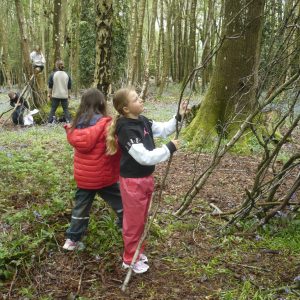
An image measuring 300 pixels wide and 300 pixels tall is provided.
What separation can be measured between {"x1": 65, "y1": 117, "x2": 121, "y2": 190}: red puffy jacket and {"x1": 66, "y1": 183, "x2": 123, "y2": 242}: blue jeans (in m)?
0.10

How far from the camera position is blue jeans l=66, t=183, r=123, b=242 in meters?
3.66

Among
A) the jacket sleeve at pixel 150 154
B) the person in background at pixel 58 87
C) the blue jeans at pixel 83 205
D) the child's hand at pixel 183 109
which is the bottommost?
the person in background at pixel 58 87

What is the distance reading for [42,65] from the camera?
14734mm

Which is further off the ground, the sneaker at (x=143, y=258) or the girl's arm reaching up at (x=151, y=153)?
the girl's arm reaching up at (x=151, y=153)

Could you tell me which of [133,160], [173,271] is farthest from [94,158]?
[173,271]

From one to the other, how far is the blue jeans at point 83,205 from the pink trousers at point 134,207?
376mm

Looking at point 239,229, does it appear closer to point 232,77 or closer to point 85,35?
point 232,77

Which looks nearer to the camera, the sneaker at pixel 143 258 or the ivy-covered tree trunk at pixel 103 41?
the sneaker at pixel 143 258

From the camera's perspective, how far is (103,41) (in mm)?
6582

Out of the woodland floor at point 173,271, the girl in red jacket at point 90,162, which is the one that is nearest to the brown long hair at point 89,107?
the girl in red jacket at point 90,162

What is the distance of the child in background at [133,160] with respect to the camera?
310 centimetres

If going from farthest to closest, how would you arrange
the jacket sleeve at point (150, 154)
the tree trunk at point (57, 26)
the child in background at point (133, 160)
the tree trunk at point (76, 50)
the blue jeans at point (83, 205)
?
the tree trunk at point (76, 50), the tree trunk at point (57, 26), the blue jeans at point (83, 205), the child in background at point (133, 160), the jacket sleeve at point (150, 154)

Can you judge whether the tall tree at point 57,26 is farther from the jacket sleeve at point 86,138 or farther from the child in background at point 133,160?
the child in background at point 133,160

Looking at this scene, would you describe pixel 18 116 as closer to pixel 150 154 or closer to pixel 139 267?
pixel 139 267
